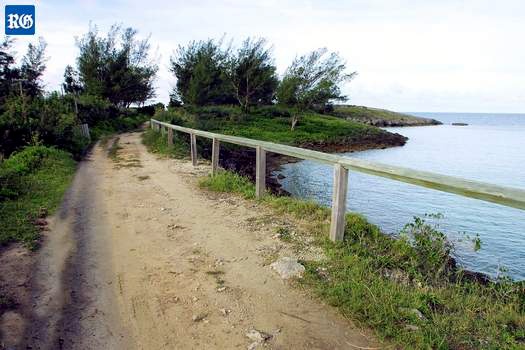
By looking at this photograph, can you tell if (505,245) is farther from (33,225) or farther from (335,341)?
(33,225)

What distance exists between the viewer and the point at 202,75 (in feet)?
130

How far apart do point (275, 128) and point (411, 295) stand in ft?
115

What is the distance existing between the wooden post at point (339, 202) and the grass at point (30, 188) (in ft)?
13.5

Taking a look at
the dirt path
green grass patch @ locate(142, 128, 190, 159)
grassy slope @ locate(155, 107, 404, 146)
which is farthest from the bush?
grassy slope @ locate(155, 107, 404, 146)

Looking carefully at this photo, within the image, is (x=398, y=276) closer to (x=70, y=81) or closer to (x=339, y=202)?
(x=339, y=202)

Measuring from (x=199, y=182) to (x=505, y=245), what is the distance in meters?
7.42

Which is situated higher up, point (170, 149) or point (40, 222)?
point (170, 149)

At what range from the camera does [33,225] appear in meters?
5.91

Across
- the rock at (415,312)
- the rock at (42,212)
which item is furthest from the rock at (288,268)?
the rock at (42,212)

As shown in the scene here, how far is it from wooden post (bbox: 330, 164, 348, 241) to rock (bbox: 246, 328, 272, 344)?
2.16 m

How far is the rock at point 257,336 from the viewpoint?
3.15m

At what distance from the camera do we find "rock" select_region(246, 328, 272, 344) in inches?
124

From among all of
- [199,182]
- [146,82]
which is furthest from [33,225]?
[146,82]

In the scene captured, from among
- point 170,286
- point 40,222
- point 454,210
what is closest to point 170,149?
point 40,222
